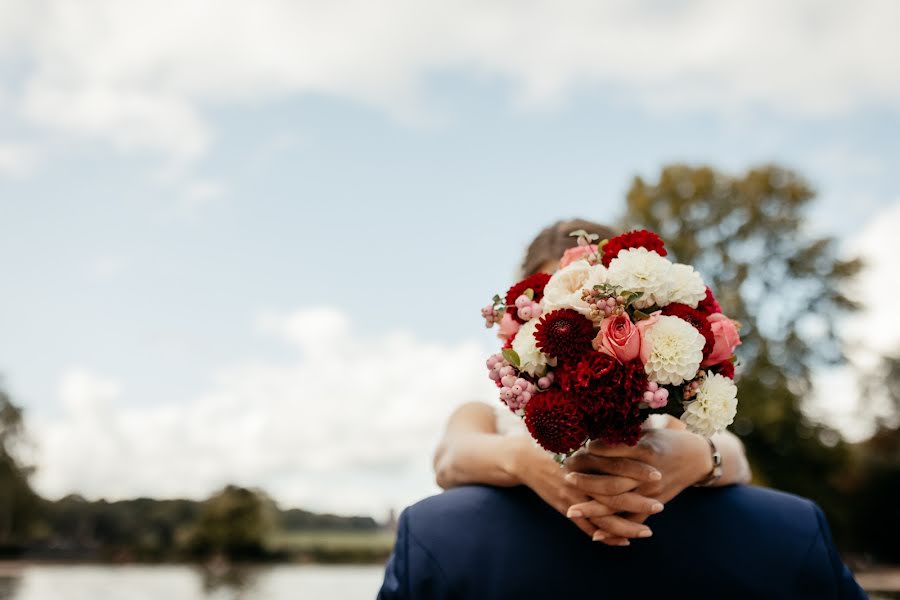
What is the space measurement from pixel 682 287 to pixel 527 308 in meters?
0.37

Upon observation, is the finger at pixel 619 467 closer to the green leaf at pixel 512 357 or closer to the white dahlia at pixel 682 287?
the green leaf at pixel 512 357

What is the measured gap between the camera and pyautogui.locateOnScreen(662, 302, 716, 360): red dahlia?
1922mm

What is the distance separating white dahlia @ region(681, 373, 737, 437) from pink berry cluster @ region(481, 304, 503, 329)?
51 centimetres

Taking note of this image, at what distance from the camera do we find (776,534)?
185 cm

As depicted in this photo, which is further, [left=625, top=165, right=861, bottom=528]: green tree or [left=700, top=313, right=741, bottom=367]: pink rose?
[left=625, top=165, right=861, bottom=528]: green tree

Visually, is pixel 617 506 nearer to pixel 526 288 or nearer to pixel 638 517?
pixel 638 517

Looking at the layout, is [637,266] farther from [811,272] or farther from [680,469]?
[811,272]

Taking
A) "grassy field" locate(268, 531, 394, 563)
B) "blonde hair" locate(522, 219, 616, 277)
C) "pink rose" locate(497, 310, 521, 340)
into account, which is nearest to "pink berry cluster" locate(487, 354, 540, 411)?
"pink rose" locate(497, 310, 521, 340)

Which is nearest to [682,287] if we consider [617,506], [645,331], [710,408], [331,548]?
[645,331]

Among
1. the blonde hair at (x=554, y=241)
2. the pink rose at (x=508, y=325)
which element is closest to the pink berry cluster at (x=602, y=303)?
the pink rose at (x=508, y=325)

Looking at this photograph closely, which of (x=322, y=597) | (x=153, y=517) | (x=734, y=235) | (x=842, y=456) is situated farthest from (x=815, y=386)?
(x=153, y=517)

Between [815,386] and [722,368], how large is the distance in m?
24.8

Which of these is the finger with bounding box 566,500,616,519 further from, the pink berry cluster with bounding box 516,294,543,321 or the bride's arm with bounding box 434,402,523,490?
the pink berry cluster with bounding box 516,294,543,321

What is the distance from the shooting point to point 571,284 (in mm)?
1951
